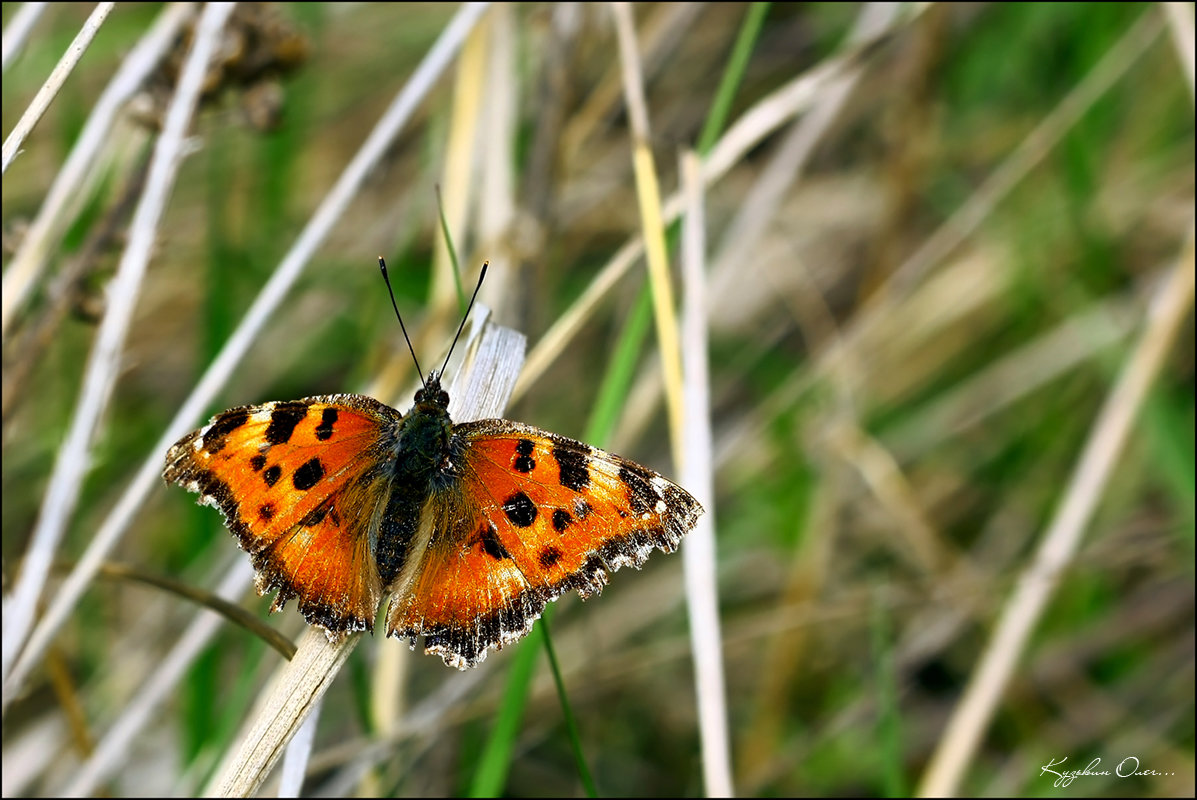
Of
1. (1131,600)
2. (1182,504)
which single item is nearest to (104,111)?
(1182,504)

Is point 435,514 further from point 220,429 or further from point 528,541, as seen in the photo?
point 220,429

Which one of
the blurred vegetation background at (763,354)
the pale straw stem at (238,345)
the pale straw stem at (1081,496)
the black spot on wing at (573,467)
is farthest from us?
the blurred vegetation background at (763,354)

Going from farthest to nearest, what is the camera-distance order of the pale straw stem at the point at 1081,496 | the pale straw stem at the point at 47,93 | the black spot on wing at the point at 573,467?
the pale straw stem at the point at 1081,496
the black spot on wing at the point at 573,467
the pale straw stem at the point at 47,93

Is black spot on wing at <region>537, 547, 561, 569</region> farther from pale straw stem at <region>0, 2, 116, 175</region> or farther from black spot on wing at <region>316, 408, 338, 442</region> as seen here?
pale straw stem at <region>0, 2, 116, 175</region>

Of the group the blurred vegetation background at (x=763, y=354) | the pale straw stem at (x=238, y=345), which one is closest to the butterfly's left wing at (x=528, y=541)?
the pale straw stem at (x=238, y=345)

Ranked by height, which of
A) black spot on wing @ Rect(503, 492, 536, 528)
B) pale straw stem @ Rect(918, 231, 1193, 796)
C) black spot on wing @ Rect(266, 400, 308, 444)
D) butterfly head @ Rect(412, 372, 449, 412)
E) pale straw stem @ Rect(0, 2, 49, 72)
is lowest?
black spot on wing @ Rect(266, 400, 308, 444)

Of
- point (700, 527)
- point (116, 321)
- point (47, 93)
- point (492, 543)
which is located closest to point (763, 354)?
point (700, 527)

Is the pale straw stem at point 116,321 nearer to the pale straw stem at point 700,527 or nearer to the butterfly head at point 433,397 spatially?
the butterfly head at point 433,397

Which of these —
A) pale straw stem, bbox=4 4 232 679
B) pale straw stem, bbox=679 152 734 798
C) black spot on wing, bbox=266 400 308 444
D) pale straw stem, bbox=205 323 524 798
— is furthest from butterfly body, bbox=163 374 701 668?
pale straw stem, bbox=4 4 232 679
